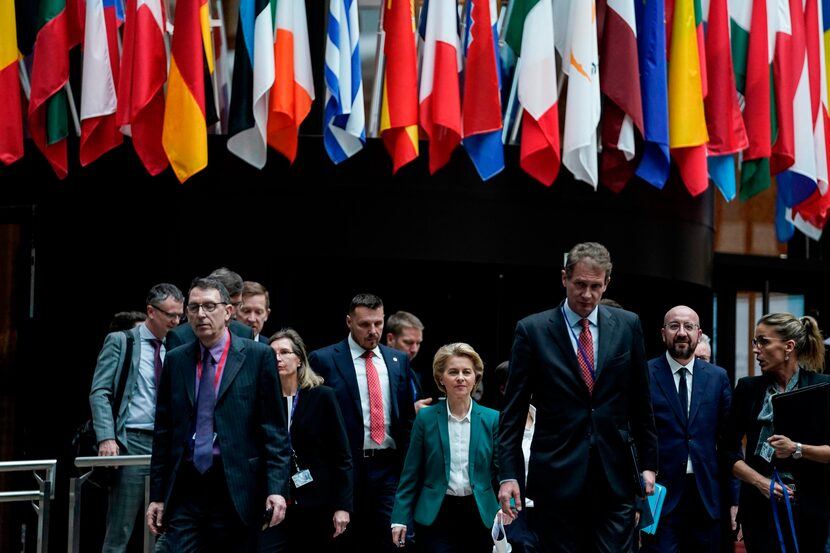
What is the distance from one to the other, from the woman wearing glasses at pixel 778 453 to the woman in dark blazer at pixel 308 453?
8.72ft

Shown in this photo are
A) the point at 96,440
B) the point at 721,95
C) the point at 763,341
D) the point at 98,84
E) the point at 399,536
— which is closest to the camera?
the point at 763,341

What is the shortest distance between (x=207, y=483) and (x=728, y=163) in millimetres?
7909

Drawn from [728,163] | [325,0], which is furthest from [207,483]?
[728,163]

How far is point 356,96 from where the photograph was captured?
11812 mm

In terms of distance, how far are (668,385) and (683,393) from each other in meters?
0.13

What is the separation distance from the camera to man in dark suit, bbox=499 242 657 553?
→ 255 inches

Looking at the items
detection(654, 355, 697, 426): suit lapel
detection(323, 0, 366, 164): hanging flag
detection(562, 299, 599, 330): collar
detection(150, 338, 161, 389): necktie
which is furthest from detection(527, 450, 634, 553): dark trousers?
detection(323, 0, 366, 164): hanging flag

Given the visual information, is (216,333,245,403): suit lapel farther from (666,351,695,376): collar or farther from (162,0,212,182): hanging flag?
(162,0,212,182): hanging flag

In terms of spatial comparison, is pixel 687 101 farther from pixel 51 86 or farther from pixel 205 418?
pixel 205 418

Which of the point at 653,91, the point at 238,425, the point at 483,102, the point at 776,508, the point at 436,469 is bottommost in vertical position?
the point at 776,508

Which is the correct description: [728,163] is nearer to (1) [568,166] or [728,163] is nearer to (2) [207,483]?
(1) [568,166]

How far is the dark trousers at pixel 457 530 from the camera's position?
27.0 ft

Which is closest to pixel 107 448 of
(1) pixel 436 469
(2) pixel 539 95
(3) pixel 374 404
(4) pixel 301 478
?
(4) pixel 301 478

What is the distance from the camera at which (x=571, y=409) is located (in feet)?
21.4
